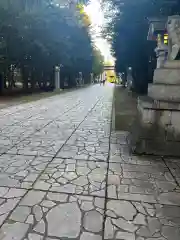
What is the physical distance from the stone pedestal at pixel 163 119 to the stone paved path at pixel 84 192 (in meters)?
0.32

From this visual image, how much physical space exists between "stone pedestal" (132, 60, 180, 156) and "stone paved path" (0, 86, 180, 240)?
32 centimetres

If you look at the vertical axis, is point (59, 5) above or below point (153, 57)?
above

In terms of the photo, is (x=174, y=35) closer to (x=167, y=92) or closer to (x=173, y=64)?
(x=173, y=64)

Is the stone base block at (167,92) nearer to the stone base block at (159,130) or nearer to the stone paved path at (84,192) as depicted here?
the stone base block at (159,130)

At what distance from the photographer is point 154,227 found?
2.48m

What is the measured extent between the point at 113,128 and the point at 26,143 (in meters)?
2.93

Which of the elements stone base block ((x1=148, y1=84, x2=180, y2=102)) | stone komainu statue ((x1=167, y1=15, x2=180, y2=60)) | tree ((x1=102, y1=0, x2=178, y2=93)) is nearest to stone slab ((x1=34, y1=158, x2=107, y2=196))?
stone base block ((x1=148, y1=84, x2=180, y2=102))

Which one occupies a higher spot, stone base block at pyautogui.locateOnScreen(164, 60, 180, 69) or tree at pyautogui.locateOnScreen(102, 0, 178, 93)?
tree at pyautogui.locateOnScreen(102, 0, 178, 93)

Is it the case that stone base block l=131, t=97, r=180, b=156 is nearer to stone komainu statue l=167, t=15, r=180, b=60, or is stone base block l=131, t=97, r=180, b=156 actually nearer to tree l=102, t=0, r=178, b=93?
stone komainu statue l=167, t=15, r=180, b=60

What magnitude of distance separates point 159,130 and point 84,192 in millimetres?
2353

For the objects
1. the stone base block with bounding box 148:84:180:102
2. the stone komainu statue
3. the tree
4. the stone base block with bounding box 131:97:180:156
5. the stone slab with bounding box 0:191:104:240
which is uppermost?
the tree

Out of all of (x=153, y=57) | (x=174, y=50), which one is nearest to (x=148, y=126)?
(x=174, y=50)

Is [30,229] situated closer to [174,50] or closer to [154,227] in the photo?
[154,227]

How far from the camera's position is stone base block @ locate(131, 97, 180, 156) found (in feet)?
15.4
